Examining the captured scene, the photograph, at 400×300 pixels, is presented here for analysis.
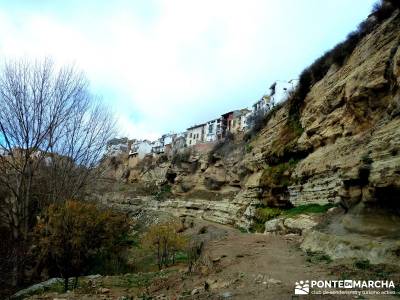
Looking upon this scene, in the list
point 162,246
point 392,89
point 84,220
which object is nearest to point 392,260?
point 392,89

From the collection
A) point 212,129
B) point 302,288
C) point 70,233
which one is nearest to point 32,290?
point 70,233

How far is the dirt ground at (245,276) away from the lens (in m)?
8.34

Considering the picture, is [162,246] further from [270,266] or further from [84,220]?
[270,266]

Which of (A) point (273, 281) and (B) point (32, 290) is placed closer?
(A) point (273, 281)

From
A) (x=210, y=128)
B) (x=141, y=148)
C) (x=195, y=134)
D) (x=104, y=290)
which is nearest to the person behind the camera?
(x=104, y=290)

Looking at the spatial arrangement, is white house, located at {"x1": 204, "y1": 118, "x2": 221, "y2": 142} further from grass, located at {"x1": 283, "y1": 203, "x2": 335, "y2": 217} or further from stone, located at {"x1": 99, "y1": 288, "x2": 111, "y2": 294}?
stone, located at {"x1": 99, "y1": 288, "x2": 111, "y2": 294}

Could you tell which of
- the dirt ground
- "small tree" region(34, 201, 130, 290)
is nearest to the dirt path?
the dirt ground

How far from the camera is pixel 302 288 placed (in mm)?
7875

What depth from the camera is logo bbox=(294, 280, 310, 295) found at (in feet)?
24.9

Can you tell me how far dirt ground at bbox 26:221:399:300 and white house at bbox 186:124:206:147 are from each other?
77590mm

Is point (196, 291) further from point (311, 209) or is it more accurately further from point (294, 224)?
point (311, 209)

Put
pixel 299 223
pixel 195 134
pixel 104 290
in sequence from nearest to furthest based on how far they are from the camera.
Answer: pixel 104 290
pixel 299 223
pixel 195 134

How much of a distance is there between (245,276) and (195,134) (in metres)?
86.3

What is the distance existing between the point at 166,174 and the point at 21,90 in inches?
1893
